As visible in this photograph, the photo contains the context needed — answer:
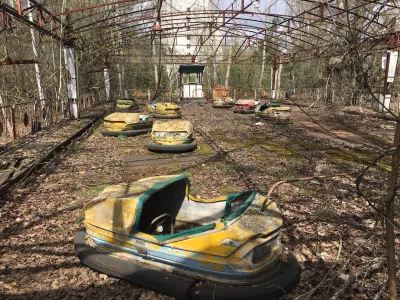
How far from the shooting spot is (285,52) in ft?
60.0

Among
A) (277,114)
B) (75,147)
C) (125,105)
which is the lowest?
(75,147)

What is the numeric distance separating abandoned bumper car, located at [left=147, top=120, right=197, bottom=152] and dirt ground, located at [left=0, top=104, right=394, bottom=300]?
343 millimetres

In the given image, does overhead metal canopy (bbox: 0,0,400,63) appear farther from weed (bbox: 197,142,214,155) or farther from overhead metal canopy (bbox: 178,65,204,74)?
overhead metal canopy (bbox: 178,65,204,74)

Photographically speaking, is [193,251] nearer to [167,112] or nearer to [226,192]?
[226,192]

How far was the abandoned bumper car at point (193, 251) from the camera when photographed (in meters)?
2.10

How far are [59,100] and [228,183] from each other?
30.4 ft

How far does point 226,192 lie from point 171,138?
8.13 ft

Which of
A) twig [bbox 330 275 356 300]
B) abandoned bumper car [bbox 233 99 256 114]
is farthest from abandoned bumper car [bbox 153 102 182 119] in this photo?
twig [bbox 330 275 356 300]

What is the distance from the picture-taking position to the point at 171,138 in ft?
21.0

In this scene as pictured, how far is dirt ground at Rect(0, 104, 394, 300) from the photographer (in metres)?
2.34

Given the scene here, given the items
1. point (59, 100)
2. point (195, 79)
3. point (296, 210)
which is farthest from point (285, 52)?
point (296, 210)

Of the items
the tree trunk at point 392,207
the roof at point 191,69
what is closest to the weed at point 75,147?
the tree trunk at point 392,207

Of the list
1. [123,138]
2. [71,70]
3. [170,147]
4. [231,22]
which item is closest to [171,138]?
[170,147]

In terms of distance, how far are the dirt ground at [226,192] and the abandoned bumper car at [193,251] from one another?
153mm
